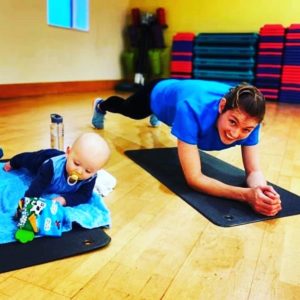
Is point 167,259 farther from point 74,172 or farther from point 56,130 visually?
point 56,130

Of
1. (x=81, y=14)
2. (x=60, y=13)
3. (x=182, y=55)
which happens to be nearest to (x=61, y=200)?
(x=60, y=13)

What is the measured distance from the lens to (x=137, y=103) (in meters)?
1.91

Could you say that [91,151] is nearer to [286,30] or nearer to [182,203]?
[182,203]

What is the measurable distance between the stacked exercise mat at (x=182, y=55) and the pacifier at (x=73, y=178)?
4.27 m

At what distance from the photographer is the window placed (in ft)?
13.2

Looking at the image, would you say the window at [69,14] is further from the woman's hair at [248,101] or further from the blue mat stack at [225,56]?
the woman's hair at [248,101]

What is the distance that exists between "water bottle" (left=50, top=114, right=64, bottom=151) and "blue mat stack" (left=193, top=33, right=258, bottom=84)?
3.52m

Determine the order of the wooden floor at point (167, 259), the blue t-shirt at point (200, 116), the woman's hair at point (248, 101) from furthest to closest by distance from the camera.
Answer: the blue t-shirt at point (200, 116) → the woman's hair at point (248, 101) → the wooden floor at point (167, 259)

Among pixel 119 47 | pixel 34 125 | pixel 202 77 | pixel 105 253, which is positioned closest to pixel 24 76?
pixel 34 125

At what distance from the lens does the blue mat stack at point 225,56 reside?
4630 mm

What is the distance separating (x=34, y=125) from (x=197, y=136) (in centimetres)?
140

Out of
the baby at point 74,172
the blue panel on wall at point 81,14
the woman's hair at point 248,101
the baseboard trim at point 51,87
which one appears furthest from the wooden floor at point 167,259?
the blue panel on wall at point 81,14

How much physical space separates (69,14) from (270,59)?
2.61 m

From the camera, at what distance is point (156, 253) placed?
0.91 metres
